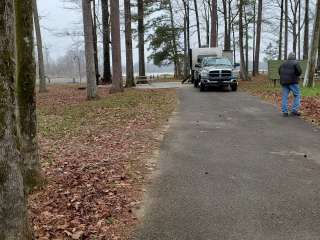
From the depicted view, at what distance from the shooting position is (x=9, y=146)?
12.6ft

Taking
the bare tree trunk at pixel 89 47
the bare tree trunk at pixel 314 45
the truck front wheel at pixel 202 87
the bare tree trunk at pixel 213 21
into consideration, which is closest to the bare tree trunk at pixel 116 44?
Result: the bare tree trunk at pixel 89 47

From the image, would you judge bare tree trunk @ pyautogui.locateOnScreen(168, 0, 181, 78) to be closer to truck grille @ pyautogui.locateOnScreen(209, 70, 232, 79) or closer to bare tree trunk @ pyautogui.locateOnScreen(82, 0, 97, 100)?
truck grille @ pyautogui.locateOnScreen(209, 70, 232, 79)

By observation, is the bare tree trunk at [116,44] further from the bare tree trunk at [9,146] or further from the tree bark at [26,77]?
the bare tree trunk at [9,146]

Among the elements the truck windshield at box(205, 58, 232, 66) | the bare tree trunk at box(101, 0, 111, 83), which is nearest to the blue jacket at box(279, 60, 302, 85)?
the truck windshield at box(205, 58, 232, 66)

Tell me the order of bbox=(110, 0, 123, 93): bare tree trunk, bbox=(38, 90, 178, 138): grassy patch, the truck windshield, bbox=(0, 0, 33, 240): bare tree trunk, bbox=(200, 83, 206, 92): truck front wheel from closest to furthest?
bbox=(0, 0, 33, 240): bare tree trunk, bbox=(38, 90, 178, 138): grassy patch, bbox=(110, 0, 123, 93): bare tree trunk, bbox=(200, 83, 206, 92): truck front wheel, the truck windshield

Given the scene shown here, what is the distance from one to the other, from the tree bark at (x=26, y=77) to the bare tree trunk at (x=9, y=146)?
6.15 ft

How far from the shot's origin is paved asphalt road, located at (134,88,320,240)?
15.8 feet

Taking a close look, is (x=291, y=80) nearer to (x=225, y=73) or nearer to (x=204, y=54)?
(x=225, y=73)

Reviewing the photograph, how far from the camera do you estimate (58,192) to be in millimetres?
6355

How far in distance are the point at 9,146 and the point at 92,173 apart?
343cm

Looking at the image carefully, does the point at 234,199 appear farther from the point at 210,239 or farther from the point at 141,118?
the point at 141,118

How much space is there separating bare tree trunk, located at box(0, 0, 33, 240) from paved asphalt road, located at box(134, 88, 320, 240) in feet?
4.39

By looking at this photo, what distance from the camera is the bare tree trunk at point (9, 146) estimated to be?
12.1ft

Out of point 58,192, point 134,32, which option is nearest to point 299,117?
point 58,192
